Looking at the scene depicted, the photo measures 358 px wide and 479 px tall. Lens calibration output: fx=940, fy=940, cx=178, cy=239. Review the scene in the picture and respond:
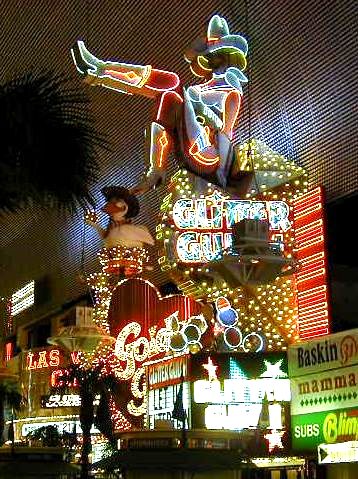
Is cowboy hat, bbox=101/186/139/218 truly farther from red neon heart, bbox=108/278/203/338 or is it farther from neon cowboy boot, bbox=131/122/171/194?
neon cowboy boot, bbox=131/122/171/194

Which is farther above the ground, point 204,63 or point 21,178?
Answer: point 204,63

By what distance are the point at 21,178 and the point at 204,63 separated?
506 inches

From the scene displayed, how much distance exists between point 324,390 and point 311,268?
2.96 metres

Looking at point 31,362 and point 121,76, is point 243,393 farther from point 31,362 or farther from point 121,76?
point 31,362

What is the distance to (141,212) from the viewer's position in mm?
29234

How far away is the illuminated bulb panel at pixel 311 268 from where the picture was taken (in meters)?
20.0

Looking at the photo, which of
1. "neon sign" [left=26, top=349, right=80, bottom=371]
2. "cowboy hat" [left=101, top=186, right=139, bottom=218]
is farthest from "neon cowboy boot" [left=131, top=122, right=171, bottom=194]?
"neon sign" [left=26, top=349, right=80, bottom=371]

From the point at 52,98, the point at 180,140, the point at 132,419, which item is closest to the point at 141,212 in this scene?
the point at 132,419

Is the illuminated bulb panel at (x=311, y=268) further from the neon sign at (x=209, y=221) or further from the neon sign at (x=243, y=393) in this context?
the neon sign at (x=243, y=393)

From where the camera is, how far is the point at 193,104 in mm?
20594

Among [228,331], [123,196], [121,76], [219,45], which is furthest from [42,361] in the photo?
[219,45]

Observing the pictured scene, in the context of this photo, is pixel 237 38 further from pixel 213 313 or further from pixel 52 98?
pixel 52 98

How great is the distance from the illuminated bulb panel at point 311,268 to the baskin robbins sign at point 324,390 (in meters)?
0.87

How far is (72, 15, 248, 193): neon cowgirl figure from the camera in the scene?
20.4m
